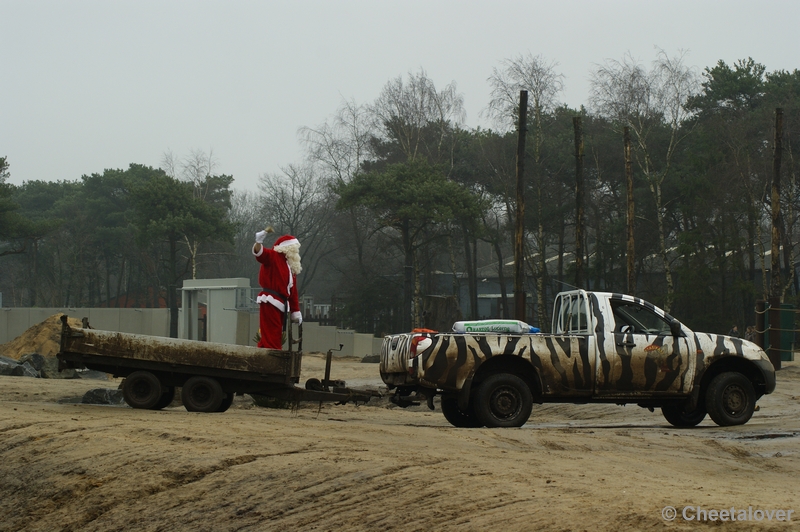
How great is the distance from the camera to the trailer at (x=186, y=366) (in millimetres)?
10781

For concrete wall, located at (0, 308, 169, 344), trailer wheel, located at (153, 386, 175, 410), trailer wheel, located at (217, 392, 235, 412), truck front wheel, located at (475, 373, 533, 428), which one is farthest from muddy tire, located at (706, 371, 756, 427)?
concrete wall, located at (0, 308, 169, 344)

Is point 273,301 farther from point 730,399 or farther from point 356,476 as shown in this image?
point 730,399

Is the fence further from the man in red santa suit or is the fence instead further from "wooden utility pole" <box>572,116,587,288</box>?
the man in red santa suit

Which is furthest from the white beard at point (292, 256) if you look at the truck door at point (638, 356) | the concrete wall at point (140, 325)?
the concrete wall at point (140, 325)

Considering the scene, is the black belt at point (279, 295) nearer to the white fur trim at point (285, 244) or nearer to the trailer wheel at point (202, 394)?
the white fur trim at point (285, 244)

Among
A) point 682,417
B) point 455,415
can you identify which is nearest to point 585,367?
point 455,415

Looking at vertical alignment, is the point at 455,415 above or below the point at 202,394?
below

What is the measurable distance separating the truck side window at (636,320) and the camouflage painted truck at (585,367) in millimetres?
14

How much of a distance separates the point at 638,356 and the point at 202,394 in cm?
577

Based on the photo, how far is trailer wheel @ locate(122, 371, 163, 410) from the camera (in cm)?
1103

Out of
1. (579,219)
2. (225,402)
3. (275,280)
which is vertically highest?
(579,219)

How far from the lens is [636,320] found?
1236cm

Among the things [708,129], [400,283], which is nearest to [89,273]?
[400,283]

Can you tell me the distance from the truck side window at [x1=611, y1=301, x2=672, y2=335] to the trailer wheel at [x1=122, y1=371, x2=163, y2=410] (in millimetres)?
6102
